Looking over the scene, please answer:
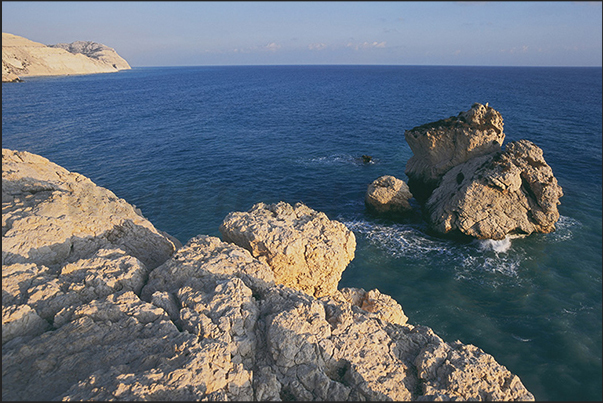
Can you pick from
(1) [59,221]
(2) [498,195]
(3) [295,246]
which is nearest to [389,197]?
(2) [498,195]

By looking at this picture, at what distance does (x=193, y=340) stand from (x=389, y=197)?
2727 centimetres

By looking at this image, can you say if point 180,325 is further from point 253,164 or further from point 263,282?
point 253,164

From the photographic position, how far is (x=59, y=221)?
41.5 ft

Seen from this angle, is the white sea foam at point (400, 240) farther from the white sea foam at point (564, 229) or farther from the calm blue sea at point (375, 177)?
the white sea foam at point (564, 229)

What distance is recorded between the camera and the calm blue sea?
19531mm

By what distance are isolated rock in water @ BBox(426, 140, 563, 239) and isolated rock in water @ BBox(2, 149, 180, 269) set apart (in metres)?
25.0

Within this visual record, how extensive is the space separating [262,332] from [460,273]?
2026cm

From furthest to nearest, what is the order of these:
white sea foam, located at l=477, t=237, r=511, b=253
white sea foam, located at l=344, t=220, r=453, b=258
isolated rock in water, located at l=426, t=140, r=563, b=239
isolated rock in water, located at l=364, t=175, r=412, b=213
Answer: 1. isolated rock in water, located at l=364, t=175, r=412, b=213
2. isolated rock in water, located at l=426, t=140, r=563, b=239
3. white sea foam, located at l=344, t=220, r=453, b=258
4. white sea foam, located at l=477, t=237, r=511, b=253

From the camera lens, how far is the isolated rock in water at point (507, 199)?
27.7m

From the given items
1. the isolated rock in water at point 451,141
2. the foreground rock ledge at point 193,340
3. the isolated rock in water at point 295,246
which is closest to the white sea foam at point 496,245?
the isolated rock in water at point 451,141

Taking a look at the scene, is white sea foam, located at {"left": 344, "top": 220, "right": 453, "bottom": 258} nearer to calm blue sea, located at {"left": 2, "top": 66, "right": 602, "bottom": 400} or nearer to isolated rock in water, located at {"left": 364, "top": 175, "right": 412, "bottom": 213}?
calm blue sea, located at {"left": 2, "top": 66, "right": 602, "bottom": 400}

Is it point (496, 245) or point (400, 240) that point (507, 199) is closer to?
point (496, 245)

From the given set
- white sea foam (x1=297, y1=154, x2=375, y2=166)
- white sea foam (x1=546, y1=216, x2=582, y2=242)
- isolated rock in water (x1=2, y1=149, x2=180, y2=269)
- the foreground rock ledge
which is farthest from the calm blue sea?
isolated rock in water (x1=2, y1=149, x2=180, y2=269)

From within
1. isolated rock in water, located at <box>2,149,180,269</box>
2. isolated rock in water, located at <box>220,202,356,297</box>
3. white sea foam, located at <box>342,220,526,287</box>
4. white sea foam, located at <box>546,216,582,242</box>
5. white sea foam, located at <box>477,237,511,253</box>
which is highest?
isolated rock in water, located at <box>2,149,180,269</box>
